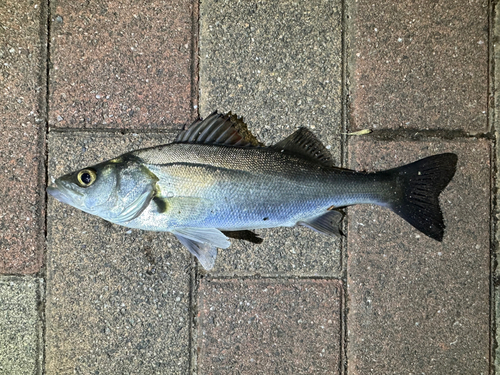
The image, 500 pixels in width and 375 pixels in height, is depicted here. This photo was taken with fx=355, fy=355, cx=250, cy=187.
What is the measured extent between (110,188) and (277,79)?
1554 mm

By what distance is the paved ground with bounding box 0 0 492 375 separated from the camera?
2.89m

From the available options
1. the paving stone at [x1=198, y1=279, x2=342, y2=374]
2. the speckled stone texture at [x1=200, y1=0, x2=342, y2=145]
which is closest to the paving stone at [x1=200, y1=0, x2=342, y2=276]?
the speckled stone texture at [x1=200, y1=0, x2=342, y2=145]

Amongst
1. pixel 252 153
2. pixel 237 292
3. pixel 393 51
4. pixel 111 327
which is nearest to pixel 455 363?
pixel 237 292

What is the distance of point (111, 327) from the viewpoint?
2896mm

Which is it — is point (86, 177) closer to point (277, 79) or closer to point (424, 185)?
point (277, 79)

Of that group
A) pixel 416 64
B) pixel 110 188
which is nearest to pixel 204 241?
pixel 110 188

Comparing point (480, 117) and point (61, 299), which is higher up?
point (480, 117)

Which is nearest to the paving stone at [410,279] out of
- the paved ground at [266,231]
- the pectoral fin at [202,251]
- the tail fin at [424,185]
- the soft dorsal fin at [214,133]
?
the paved ground at [266,231]

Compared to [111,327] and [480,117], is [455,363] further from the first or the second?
[111,327]

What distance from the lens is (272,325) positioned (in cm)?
291

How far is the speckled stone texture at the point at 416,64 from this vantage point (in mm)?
2922

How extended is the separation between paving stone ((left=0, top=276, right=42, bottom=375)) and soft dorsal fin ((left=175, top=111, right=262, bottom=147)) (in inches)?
69.3

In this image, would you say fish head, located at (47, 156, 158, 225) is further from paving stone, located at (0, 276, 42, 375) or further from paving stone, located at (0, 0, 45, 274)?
paving stone, located at (0, 276, 42, 375)

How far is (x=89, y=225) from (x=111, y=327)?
85cm
